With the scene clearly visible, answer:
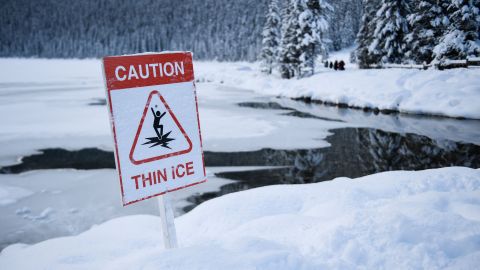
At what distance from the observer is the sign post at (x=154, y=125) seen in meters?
2.30

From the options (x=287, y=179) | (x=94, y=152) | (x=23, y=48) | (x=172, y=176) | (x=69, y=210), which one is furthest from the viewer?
(x=23, y=48)

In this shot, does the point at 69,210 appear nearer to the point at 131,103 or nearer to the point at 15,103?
the point at 131,103

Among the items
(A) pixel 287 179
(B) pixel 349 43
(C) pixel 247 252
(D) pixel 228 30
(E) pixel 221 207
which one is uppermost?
(D) pixel 228 30

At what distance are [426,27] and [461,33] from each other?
404cm

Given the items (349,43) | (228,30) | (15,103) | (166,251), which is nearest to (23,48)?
(228,30)

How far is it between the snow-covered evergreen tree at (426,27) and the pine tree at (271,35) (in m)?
18.6

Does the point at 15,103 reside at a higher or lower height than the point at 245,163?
higher

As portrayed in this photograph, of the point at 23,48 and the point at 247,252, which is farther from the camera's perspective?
the point at 23,48

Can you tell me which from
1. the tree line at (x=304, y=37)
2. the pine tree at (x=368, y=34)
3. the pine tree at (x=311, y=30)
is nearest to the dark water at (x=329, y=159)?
the pine tree at (x=368, y=34)

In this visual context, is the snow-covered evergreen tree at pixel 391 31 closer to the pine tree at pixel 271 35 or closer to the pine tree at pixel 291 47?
the pine tree at pixel 291 47

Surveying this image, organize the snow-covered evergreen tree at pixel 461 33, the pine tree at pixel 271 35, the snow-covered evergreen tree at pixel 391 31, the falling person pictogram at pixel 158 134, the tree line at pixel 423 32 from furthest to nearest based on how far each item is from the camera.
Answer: the pine tree at pixel 271 35, the snow-covered evergreen tree at pixel 391 31, the tree line at pixel 423 32, the snow-covered evergreen tree at pixel 461 33, the falling person pictogram at pixel 158 134

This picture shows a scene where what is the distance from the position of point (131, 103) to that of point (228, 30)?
111 metres

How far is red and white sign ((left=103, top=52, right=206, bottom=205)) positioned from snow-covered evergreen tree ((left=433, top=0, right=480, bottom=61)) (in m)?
24.7

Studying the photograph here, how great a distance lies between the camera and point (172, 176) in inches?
101
